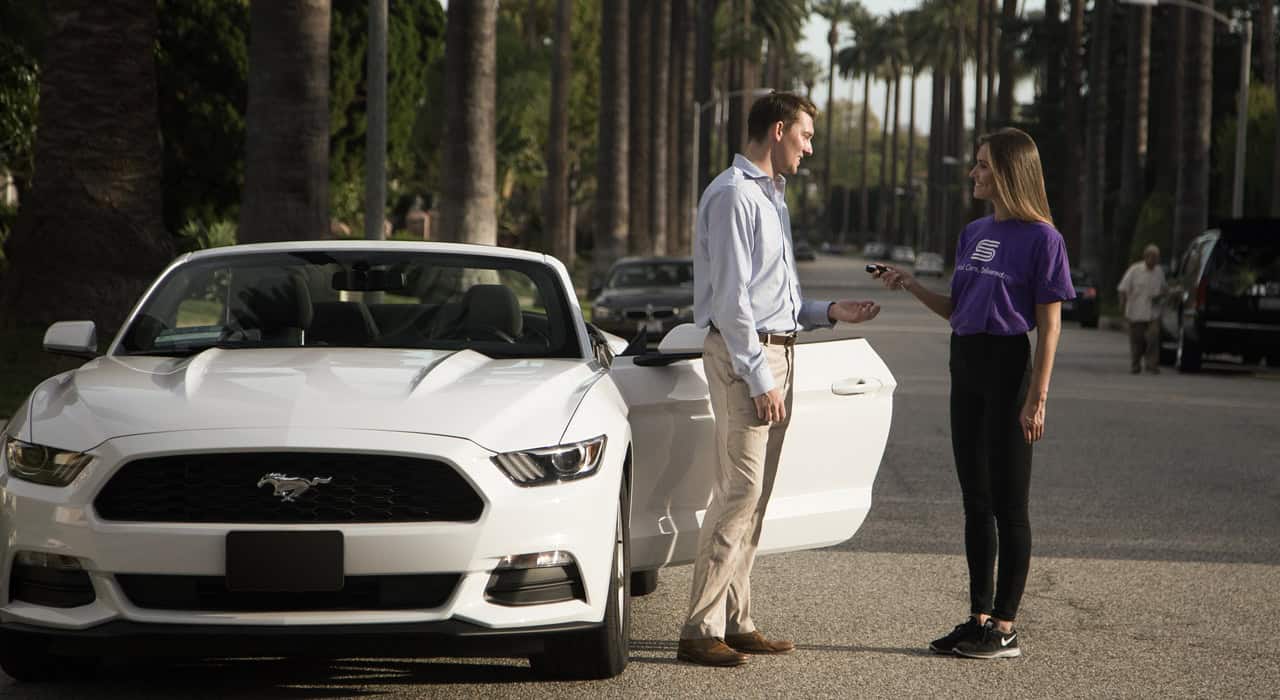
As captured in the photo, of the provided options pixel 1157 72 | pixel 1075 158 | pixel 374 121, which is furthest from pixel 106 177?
pixel 1157 72

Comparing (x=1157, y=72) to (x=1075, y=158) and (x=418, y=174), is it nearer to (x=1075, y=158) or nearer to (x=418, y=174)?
(x=1075, y=158)

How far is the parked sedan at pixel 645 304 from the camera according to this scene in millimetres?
25188

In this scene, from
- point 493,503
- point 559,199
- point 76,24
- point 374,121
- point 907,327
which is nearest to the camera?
point 493,503

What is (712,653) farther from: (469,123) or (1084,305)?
(1084,305)

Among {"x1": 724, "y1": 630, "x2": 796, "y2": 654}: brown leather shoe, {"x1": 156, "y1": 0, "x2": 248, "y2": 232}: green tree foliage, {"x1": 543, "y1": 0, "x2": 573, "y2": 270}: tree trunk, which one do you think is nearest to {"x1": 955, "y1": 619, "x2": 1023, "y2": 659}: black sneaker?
{"x1": 724, "y1": 630, "x2": 796, "y2": 654}: brown leather shoe

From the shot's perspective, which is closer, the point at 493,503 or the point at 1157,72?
the point at 493,503

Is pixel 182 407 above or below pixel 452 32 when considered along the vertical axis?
below

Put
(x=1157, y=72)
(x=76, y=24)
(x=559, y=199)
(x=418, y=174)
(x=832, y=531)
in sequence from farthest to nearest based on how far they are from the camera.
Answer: (x=1157, y=72), (x=418, y=174), (x=559, y=199), (x=76, y=24), (x=832, y=531)

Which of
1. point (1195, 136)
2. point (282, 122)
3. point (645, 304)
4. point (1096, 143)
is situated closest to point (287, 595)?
point (282, 122)

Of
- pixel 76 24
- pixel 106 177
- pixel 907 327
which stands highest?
pixel 76 24

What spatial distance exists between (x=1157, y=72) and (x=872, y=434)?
67.2 meters

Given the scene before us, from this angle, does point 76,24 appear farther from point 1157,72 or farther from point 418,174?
point 1157,72

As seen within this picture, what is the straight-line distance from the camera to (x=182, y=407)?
225 inches

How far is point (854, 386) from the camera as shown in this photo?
7066 millimetres
